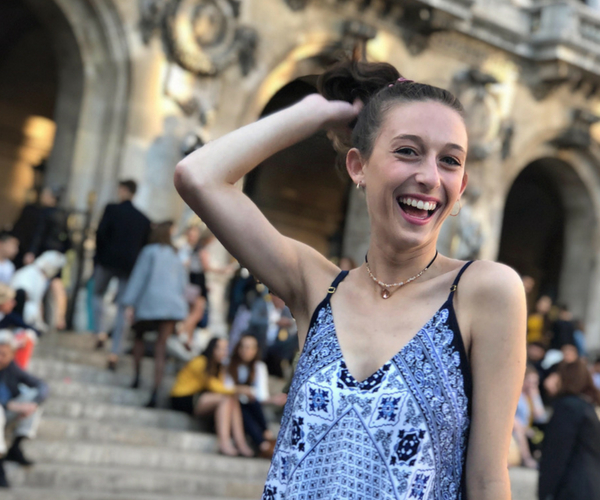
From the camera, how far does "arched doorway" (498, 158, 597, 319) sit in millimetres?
19281

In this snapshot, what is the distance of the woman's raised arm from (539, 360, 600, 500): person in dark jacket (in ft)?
14.2

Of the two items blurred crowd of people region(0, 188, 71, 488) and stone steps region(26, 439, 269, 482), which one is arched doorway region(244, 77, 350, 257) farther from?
stone steps region(26, 439, 269, 482)

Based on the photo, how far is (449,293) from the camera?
1821 mm

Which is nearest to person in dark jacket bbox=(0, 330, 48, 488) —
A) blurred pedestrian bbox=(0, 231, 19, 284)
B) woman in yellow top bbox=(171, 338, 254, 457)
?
woman in yellow top bbox=(171, 338, 254, 457)

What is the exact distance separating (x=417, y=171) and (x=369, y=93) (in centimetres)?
34

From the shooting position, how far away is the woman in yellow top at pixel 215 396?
8352mm

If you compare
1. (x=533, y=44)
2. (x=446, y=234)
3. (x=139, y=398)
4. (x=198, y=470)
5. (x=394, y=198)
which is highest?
(x=533, y=44)

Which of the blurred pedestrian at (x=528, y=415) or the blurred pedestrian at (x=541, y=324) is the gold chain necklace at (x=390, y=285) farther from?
the blurred pedestrian at (x=541, y=324)

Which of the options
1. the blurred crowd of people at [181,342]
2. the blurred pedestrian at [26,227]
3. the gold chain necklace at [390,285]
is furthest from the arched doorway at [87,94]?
the gold chain necklace at [390,285]

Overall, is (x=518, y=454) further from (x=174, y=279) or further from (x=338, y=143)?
(x=338, y=143)

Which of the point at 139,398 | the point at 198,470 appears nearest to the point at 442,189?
the point at 198,470

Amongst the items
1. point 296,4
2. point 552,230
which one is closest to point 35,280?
point 296,4

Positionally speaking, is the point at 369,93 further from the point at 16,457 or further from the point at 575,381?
the point at 16,457

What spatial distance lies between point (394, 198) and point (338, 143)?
14.2 inches
